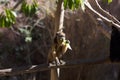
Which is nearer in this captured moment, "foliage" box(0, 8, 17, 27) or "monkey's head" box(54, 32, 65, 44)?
"monkey's head" box(54, 32, 65, 44)

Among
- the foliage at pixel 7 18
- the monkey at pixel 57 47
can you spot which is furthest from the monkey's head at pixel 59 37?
the foliage at pixel 7 18

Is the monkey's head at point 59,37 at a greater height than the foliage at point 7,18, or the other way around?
the foliage at point 7,18

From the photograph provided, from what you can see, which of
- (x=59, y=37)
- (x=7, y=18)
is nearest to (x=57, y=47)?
(x=59, y=37)

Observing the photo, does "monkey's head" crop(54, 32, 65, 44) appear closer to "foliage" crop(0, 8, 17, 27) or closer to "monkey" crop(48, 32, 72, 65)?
"monkey" crop(48, 32, 72, 65)

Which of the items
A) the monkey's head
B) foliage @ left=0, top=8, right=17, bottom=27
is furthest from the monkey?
foliage @ left=0, top=8, right=17, bottom=27

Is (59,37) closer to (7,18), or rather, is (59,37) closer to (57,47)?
(57,47)

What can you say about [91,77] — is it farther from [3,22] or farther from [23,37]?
[3,22]

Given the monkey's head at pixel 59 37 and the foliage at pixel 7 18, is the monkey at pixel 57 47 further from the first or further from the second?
the foliage at pixel 7 18

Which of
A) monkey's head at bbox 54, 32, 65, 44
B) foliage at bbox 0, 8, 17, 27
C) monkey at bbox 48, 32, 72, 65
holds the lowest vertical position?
monkey at bbox 48, 32, 72, 65

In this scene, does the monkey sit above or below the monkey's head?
below

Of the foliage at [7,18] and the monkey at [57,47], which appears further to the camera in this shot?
the foliage at [7,18]

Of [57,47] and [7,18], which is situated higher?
[7,18]

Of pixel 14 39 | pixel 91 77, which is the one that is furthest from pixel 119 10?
pixel 14 39

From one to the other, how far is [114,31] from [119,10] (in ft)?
11.4
